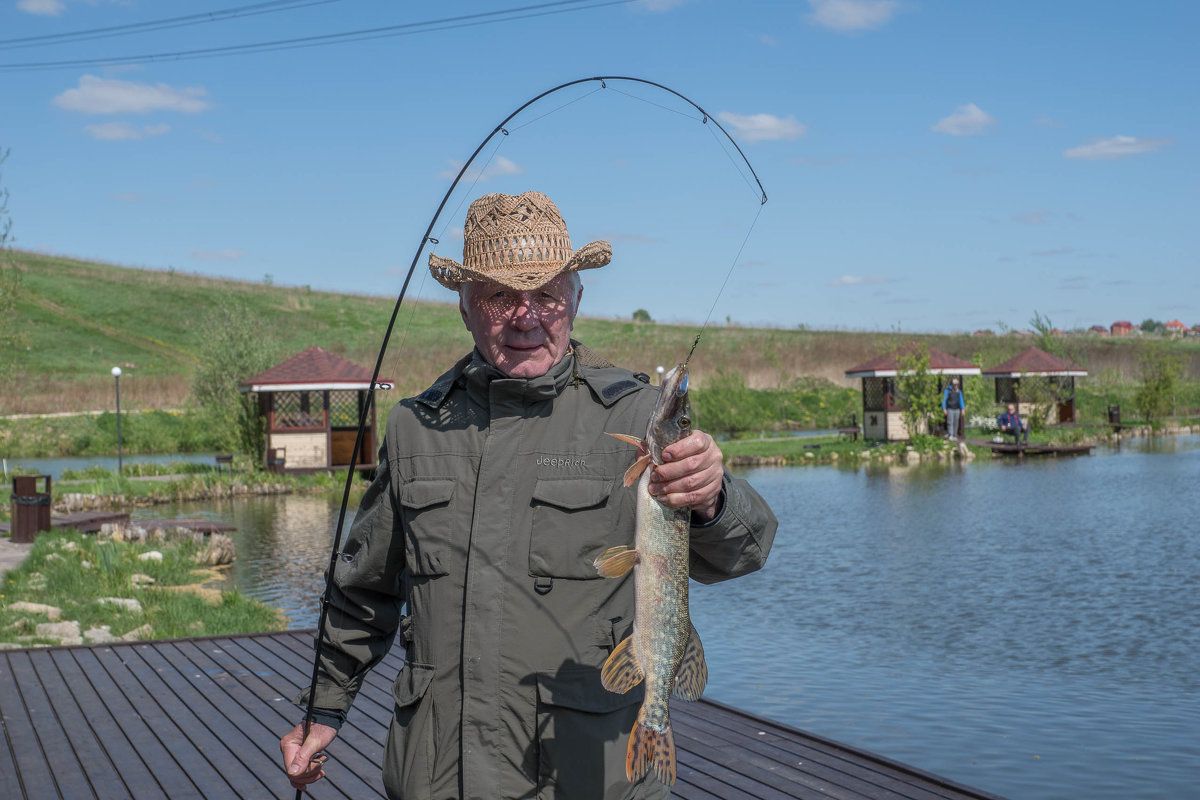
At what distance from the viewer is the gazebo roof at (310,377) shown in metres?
27.6

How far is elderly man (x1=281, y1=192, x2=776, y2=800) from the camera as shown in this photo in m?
2.40

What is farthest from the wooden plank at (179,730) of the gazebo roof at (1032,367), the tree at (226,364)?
the gazebo roof at (1032,367)

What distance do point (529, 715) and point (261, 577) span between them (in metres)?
12.3

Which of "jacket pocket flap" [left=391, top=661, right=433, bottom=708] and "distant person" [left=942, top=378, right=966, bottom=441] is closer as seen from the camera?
"jacket pocket flap" [left=391, top=661, right=433, bottom=708]

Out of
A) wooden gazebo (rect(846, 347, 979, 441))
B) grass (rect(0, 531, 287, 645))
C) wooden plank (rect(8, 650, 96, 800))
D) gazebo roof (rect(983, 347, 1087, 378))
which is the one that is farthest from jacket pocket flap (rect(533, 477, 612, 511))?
gazebo roof (rect(983, 347, 1087, 378))

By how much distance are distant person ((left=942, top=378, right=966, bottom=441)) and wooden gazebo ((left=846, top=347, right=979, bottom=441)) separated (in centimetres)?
87

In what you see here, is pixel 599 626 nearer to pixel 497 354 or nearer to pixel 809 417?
pixel 497 354

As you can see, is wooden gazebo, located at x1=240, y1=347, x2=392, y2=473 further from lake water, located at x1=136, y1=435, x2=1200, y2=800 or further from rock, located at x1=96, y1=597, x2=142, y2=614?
rock, located at x1=96, y1=597, x2=142, y2=614

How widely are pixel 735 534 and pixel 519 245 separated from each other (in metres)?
0.88

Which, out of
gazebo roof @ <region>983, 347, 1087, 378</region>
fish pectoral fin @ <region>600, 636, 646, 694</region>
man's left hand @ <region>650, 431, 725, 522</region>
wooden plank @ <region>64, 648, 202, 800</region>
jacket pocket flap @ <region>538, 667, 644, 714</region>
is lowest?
wooden plank @ <region>64, 648, 202, 800</region>

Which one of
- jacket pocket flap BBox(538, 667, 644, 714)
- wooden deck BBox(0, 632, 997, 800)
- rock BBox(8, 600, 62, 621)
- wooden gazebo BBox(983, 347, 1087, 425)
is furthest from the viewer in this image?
wooden gazebo BBox(983, 347, 1087, 425)

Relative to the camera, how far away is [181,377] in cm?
5238

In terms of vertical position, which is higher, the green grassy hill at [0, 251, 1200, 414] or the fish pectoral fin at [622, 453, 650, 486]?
→ the green grassy hill at [0, 251, 1200, 414]

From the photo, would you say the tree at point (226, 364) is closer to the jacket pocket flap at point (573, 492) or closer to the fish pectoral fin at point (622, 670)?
the jacket pocket flap at point (573, 492)
